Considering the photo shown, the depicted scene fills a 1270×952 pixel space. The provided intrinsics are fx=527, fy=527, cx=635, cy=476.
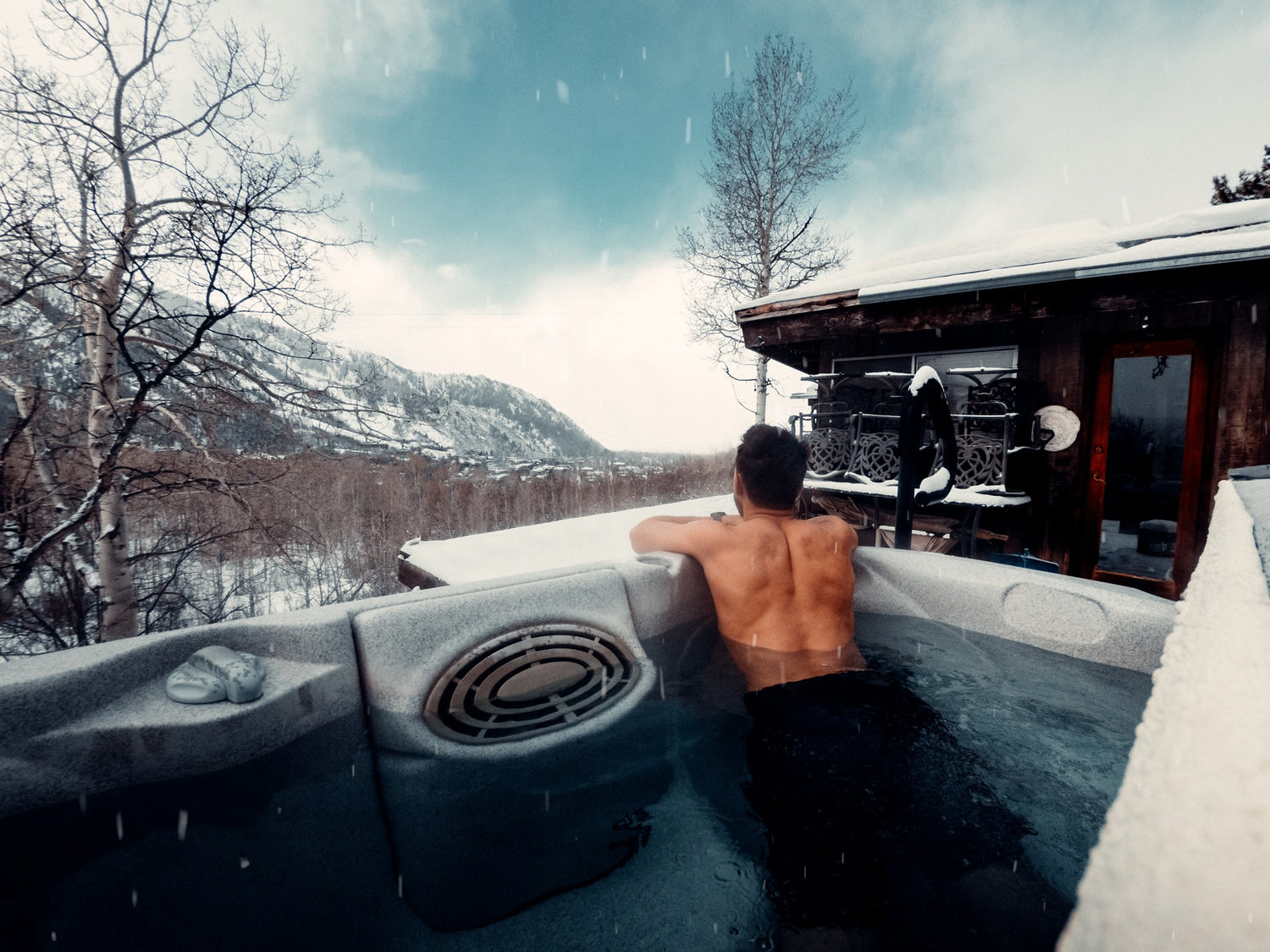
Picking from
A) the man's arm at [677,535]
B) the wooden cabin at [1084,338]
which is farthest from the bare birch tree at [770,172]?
the man's arm at [677,535]

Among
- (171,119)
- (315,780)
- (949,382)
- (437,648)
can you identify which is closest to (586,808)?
(437,648)

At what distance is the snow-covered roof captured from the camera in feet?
10.2

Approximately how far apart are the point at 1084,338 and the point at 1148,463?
3449 millimetres

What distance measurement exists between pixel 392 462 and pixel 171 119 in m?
7.28

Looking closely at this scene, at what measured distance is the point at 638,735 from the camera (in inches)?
74.7

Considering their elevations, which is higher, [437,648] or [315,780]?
[437,648]

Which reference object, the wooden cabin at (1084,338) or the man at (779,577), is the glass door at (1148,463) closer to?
the wooden cabin at (1084,338)

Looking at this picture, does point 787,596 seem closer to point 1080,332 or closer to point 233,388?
point 1080,332

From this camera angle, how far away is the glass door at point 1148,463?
4.05 metres

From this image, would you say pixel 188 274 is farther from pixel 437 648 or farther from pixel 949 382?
pixel 949 382

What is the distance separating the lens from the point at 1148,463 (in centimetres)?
636

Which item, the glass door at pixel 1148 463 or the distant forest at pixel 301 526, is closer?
the distant forest at pixel 301 526

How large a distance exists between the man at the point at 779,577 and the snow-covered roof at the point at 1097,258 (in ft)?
8.99

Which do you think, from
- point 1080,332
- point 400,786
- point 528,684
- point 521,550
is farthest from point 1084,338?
point 400,786
